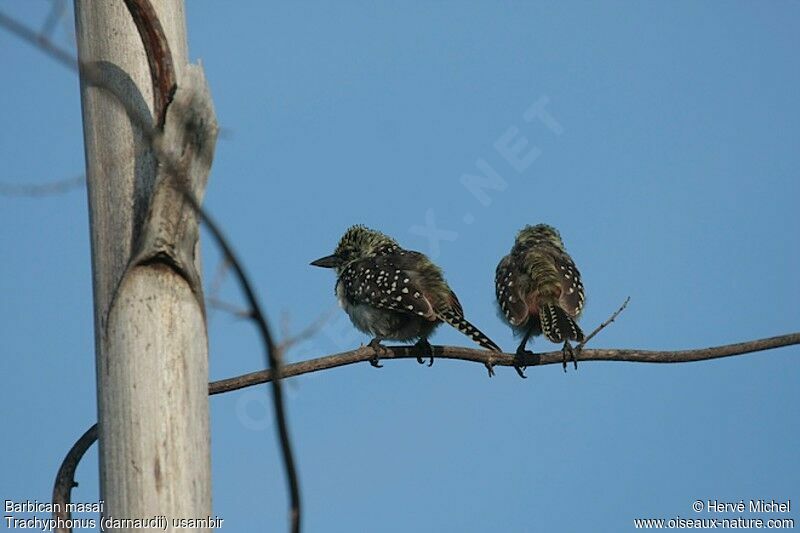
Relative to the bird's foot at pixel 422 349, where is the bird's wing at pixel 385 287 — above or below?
above

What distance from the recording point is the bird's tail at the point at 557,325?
6973 mm

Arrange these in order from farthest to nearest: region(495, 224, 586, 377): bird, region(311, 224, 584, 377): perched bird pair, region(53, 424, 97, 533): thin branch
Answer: region(311, 224, 584, 377): perched bird pair
region(495, 224, 586, 377): bird
region(53, 424, 97, 533): thin branch

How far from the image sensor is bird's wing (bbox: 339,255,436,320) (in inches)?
301

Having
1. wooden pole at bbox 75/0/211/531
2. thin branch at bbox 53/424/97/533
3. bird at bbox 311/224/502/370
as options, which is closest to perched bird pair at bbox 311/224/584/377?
bird at bbox 311/224/502/370

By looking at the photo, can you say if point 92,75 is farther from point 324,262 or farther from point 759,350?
point 324,262

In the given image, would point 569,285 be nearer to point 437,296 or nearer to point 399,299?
point 437,296

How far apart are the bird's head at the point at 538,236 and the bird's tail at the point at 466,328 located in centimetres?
142

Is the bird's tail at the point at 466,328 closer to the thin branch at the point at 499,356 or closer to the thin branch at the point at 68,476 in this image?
the thin branch at the point at 499,356

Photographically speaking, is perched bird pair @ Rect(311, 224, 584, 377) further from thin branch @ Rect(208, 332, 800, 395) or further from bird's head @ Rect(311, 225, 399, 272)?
thin branch @ Rect(208, 332, 800, 395)

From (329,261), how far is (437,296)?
5.02 ft

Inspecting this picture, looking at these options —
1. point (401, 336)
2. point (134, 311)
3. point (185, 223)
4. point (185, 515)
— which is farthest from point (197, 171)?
point (401, 336)

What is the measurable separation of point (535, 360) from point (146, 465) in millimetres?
4034

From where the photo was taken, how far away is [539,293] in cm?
774

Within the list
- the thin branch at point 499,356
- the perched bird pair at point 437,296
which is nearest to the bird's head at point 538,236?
the perched bird pair at point 437,296
